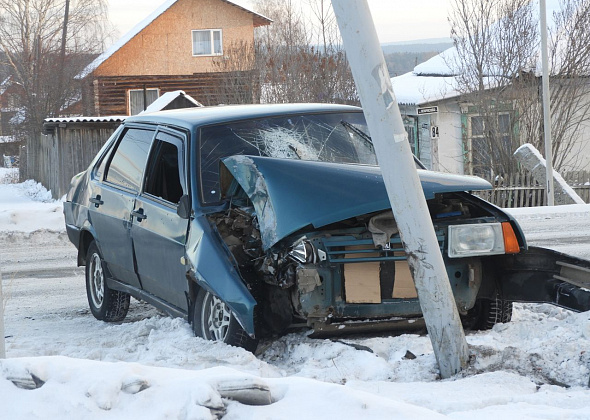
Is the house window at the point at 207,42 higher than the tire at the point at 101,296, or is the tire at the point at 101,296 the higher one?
the house window at the point at 207,42

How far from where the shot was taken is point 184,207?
19.3ft

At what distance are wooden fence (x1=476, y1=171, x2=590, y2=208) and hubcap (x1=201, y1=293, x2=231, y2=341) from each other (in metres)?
13.1

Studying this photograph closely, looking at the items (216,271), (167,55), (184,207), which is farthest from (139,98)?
(216,271)

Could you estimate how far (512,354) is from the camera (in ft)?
16.5

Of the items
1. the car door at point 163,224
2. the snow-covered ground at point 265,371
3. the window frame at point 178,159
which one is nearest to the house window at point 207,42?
the snow-covered ground at point 265,371

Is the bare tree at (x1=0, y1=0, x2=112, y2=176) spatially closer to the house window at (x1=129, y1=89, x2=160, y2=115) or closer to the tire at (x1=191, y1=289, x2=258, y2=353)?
the house window at (x1=129, y1=89, x2=160, y2=115)

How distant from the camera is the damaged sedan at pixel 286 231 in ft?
17.5

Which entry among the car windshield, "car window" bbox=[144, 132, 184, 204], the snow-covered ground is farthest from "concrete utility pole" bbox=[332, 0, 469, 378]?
"car window" bbox=[144, 132, 184, 204]

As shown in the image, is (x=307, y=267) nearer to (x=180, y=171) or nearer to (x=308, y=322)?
(x=308, y=322)

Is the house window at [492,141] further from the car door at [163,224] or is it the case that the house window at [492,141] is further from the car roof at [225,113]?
the car door at [163,224]

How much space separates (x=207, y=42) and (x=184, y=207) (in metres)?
37.0

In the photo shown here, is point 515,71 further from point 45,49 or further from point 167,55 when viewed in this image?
point 45,49

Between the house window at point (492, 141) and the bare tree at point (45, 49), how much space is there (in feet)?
93.5

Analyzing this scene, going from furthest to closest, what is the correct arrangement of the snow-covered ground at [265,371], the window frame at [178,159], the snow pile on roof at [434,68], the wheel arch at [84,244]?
the snow pile on roof at [434,68], the wheel arch at [84,244], the window frame at [178,159], the snow-covered ground at [265,371]
